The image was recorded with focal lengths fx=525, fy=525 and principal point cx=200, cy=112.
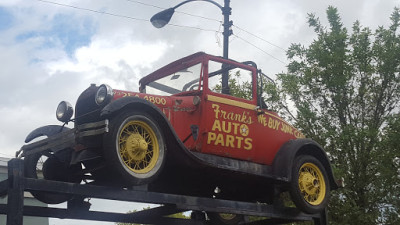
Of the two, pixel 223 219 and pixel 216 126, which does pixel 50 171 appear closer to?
pixel 216 126

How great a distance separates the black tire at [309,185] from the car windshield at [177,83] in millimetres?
1847

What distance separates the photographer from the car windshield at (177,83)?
23.1ft

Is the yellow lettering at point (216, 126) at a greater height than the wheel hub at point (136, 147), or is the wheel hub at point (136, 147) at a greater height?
the yellow lettering at point (216, 126)

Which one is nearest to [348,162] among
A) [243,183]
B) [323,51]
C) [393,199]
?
[393,199]

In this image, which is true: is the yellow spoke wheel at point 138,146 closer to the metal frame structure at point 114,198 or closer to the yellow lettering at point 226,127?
the metal frame structure at point 114,198

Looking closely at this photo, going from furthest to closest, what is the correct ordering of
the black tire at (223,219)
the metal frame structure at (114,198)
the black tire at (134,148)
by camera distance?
the black tire at (223,219) → the black tire at (134,148) → the metal frame structure at (114,198)

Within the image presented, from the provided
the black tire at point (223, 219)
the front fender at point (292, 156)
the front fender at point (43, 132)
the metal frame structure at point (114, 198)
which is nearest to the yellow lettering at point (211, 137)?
the metal frame structure at point (114, 198)

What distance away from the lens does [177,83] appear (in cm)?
749

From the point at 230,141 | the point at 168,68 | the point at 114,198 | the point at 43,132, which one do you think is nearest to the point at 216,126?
the point at 230,141

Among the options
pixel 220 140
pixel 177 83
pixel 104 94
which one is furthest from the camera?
pixel 177 83

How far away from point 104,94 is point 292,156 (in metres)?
2.91

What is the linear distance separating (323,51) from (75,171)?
9.17 meters

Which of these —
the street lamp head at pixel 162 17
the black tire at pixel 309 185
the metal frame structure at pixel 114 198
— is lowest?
the metal frame structure at pixel 114 198

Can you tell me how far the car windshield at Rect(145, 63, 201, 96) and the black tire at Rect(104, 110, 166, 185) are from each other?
4.72 feet
